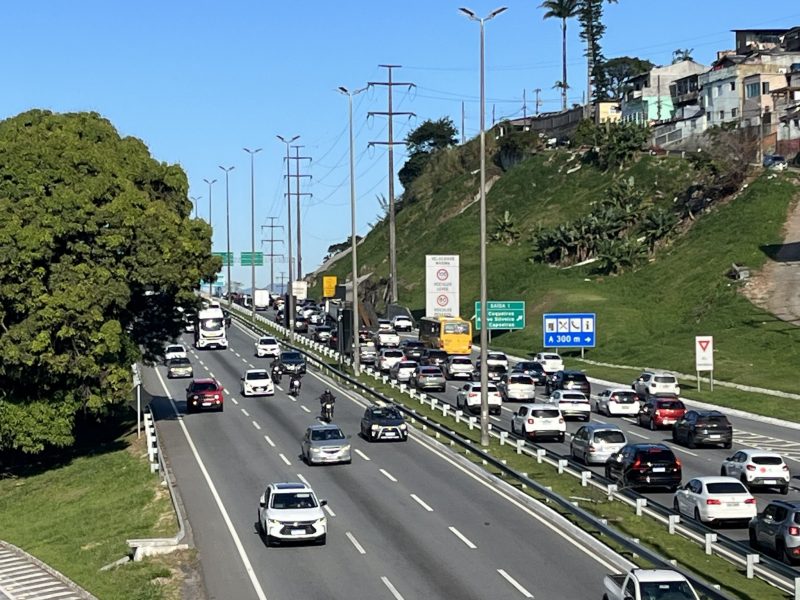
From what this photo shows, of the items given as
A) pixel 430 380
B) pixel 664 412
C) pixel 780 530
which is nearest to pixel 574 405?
pixel 664 412

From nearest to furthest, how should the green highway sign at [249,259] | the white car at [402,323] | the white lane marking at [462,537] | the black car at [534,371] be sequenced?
the white lane marking at [462,537], the black car at [534,371], the white car at [402,323], the green highway sign at [249,259]

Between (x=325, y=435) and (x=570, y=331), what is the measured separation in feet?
120

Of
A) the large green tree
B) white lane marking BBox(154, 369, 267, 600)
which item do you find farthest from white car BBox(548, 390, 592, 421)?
the large green tree

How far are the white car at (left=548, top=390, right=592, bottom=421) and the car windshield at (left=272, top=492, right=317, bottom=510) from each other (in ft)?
85.0

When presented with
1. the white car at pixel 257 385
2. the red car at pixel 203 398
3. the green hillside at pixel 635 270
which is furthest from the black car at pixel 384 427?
the green hillside at pixel 635 270

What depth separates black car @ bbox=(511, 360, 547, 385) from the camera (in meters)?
70.8

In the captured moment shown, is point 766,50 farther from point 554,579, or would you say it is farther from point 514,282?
point 554,579

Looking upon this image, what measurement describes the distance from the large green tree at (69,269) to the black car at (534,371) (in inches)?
935

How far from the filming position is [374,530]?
105ft

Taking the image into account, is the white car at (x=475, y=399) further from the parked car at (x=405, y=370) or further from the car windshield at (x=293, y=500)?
the car windshield at (x=293, y=500)

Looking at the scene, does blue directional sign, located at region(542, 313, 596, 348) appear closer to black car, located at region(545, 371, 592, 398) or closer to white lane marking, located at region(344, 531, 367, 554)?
black car, located at region(545, 371, 592, 398)

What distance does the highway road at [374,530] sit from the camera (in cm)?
2600

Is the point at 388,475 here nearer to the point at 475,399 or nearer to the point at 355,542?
the point at 355,542

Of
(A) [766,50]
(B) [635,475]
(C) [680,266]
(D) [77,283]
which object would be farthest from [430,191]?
(B) [635,475]
